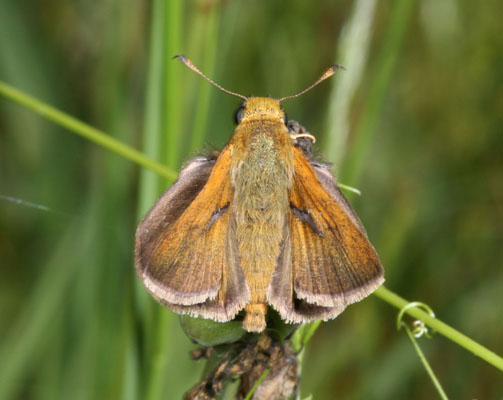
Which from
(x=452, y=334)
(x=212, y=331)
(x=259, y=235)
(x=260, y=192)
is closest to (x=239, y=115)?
(x=260, y=192)

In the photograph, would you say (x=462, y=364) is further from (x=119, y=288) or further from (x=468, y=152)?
(x=119, y=288)

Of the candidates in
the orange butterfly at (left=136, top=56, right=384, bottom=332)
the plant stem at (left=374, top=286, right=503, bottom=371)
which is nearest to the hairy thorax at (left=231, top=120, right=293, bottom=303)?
the orange butterfly at (left=136, top=56, right=384, bottom=332)

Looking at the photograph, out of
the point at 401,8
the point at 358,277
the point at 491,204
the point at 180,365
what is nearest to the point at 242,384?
the point at 358,277

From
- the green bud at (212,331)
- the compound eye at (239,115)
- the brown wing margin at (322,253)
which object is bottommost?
the green bud at (212,331)

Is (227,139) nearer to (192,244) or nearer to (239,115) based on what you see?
(239,115)

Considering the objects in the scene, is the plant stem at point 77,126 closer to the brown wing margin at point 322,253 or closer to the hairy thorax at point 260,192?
the hairy thorax at point 260,192

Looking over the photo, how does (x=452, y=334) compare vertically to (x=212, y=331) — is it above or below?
below

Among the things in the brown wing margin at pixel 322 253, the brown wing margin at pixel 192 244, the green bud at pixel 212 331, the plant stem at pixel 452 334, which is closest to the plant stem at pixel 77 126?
the brown wing margin at pixel 192 244
